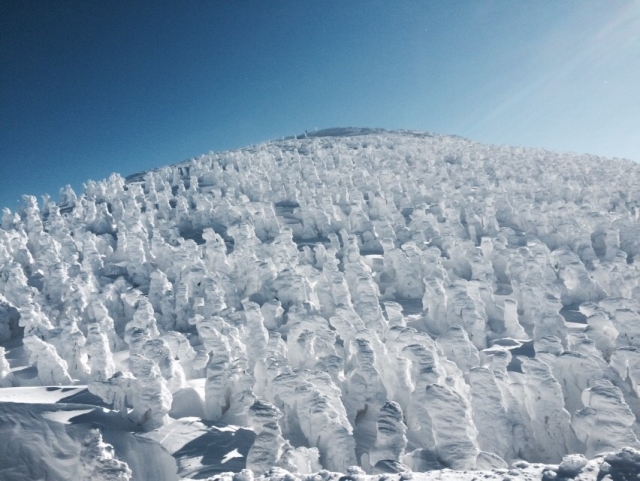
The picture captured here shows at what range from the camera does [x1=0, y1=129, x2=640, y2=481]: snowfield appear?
13.7 meters

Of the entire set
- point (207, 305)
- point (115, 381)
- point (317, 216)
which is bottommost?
point (115, 381)

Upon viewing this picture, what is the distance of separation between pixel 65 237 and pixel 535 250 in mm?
47256

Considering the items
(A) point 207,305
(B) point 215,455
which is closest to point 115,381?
(B) point 215,455

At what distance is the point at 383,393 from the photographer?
19266 millimetres

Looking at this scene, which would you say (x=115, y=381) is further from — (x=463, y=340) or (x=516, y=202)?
(x=516, y=202)

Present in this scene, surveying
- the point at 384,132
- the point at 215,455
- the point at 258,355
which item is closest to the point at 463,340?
the point at 258,355

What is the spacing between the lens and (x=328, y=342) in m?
23.0

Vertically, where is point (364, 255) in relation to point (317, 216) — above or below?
below

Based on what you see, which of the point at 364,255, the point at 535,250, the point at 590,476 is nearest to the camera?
the point at 590,476

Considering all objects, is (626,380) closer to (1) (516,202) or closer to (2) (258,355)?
(2) (258,355)

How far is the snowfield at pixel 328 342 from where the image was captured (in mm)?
13664

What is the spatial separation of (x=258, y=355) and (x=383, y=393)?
303 inches

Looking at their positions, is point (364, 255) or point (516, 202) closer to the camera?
point (364, 255)

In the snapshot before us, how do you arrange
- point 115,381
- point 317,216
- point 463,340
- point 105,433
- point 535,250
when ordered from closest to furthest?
point 105,433
point 115,381
point 463,340
point 535,250
point 317,216
